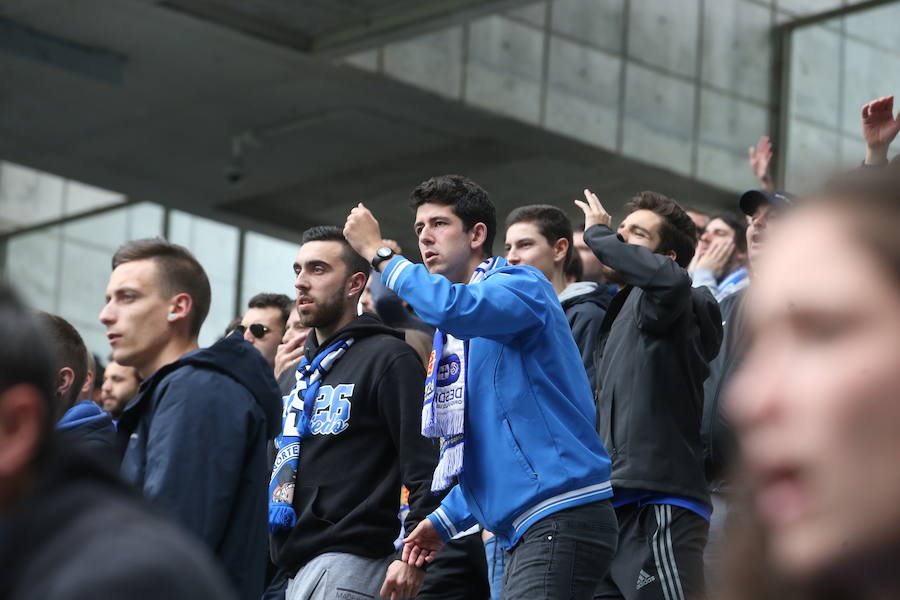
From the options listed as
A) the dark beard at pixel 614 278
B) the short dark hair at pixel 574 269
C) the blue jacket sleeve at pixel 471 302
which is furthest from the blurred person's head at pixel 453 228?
the short dark hair at pixel 574 269

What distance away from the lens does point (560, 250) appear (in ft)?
22.9

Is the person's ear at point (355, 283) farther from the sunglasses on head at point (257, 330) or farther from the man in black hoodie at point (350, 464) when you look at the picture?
the sunglasses on head at point (257, 330)

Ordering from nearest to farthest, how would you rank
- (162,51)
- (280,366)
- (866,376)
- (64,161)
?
1. (866,376)
2. (280,366)
3. (162,51)
4. (64,161)

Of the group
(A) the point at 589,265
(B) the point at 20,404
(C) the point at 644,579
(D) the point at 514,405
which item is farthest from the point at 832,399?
(A) the point at 589,265

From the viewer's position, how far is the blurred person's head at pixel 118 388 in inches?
344

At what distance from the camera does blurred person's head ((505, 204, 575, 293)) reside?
687cm

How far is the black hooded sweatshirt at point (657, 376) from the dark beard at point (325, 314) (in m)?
1.15

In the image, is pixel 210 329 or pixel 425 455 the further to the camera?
pixel 210 329

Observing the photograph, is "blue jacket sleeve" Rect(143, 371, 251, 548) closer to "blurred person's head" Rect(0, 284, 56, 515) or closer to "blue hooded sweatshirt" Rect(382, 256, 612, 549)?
"blue hooded sweatshirt" Rect(382, 256, 612, 549)

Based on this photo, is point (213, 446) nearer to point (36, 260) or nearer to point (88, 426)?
point (88, 426)

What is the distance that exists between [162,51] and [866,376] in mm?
15381

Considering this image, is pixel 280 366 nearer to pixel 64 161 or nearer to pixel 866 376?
pixel 866 376

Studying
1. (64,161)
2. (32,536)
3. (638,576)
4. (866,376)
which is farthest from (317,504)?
(64,161)

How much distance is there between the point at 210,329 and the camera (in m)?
22.4
